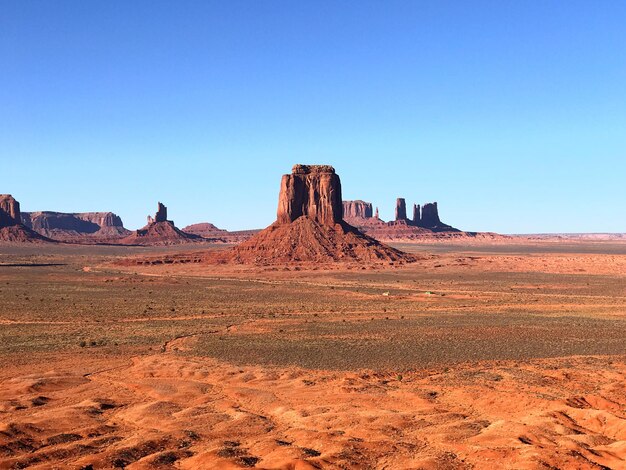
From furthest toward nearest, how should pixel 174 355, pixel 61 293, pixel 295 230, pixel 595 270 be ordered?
1. pixel 295 230
2. pixel 595 270
3. pixel 61 293
4. pixel 174 355

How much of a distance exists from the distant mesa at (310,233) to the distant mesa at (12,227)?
3866 inches

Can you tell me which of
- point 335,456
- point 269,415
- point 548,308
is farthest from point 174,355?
point 548,308

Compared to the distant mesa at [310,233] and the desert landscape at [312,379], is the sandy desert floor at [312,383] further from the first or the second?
the distant mesa at [310,233]

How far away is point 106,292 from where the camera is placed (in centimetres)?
5641

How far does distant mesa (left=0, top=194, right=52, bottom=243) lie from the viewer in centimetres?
17525

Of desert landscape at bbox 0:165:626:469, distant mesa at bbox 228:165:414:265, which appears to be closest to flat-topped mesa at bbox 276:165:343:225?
distant mesa at bbox 228:165:414:265

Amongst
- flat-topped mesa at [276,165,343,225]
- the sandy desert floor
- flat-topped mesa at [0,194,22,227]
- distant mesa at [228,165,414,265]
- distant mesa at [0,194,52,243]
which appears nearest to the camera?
the sandy desert floor

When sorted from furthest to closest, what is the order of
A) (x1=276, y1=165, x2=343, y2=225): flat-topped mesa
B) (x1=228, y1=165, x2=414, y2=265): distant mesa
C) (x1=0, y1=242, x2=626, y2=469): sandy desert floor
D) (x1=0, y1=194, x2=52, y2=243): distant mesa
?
(x1=0, y1=194, x2=52, y2=243): distant mesa
(x1=276, y1=165, x2=343, y2=225): flat-topped mesa
(x1=228, y1=165, x2=414, y2=265): distant mesa
(x1=0, y1=242, x2=626, y2=469): sandy desert floor

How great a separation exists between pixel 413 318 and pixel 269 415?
74.7 ft

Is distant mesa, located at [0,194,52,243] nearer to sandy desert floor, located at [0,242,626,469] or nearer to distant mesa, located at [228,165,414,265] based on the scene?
distant mesa, located at [228,165,414,265]

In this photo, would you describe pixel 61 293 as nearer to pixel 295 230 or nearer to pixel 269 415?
pixel 269 415

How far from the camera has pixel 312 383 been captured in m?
21.3

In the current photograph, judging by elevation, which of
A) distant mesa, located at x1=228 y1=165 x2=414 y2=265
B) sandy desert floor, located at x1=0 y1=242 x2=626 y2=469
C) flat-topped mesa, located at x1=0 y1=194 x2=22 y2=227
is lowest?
sandy desert floor, located at x1=0 y1=242 x2=626 y2=469

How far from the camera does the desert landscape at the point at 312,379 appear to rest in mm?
14281
